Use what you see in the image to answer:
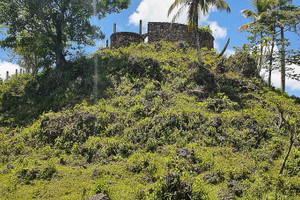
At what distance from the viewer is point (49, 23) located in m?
17.7

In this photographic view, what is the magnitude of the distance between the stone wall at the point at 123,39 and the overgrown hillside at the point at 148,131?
1.64m

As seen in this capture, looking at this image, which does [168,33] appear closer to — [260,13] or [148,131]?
[260,13]

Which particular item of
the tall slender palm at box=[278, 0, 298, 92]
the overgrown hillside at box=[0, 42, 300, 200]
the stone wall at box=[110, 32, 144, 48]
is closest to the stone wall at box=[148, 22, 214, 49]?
the stone wall at box=[110, 32, 144, 48]

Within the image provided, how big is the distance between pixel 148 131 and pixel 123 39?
37.4 ft

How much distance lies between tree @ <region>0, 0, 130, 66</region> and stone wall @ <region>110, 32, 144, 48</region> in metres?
1.85

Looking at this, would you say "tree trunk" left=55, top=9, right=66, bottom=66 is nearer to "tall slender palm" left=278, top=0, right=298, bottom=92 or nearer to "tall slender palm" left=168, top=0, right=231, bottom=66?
"tall slender palm" left=168, top=0, right=231, bottom=66

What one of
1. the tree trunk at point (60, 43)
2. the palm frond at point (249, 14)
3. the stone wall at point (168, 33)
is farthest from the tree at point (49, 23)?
the palm frond at point (249, 14)

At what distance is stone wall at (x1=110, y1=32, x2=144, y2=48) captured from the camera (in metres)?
19.9

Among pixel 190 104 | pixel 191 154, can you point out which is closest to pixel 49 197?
pixel 191 154

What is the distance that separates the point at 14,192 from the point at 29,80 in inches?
478

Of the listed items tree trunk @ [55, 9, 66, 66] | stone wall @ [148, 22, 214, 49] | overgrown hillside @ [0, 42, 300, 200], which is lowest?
overgrown hillside @ [0, 42, 300, 200]

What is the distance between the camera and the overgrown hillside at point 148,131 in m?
7.43

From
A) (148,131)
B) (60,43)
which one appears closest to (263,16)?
(148,131)

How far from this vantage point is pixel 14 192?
24.5ft
